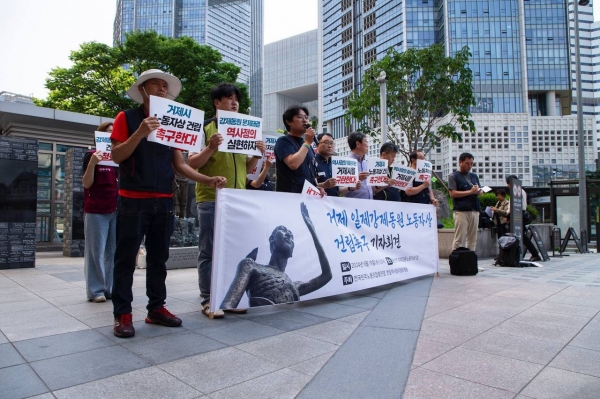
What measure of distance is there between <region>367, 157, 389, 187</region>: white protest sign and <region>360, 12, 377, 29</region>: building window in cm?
9977

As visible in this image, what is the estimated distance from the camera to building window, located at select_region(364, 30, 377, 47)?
96.0m

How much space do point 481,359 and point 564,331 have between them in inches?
48.4

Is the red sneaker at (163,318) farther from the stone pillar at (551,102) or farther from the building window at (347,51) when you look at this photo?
the building window at (347,51)

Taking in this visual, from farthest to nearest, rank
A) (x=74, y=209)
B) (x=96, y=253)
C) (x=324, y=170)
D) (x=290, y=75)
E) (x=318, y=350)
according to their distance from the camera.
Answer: (x=290, y=75) < (x=74, y=209) < (x=324, y=170) < (x=96, y=253) < (x=318, y=350)

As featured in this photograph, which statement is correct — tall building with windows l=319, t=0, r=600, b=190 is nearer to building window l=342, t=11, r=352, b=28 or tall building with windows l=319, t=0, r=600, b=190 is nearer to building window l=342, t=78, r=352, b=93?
building window l=342, t=11, r=352, b=28

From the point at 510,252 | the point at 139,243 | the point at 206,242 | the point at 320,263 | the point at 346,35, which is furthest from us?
the point at 346,35

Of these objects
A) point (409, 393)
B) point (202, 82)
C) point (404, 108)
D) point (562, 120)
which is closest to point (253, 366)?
point (409, 393)

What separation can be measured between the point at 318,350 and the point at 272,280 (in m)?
1.17

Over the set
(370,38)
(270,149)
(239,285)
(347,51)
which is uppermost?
(347,51)

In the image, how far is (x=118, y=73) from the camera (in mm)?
29422

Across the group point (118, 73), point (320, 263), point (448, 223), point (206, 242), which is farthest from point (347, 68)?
point (206, 242)

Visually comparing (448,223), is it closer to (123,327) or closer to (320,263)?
(320,263)

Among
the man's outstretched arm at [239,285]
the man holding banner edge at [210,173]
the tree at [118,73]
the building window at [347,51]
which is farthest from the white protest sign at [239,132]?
the building window at [347,51]

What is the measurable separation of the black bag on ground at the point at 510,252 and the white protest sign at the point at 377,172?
4.33m
